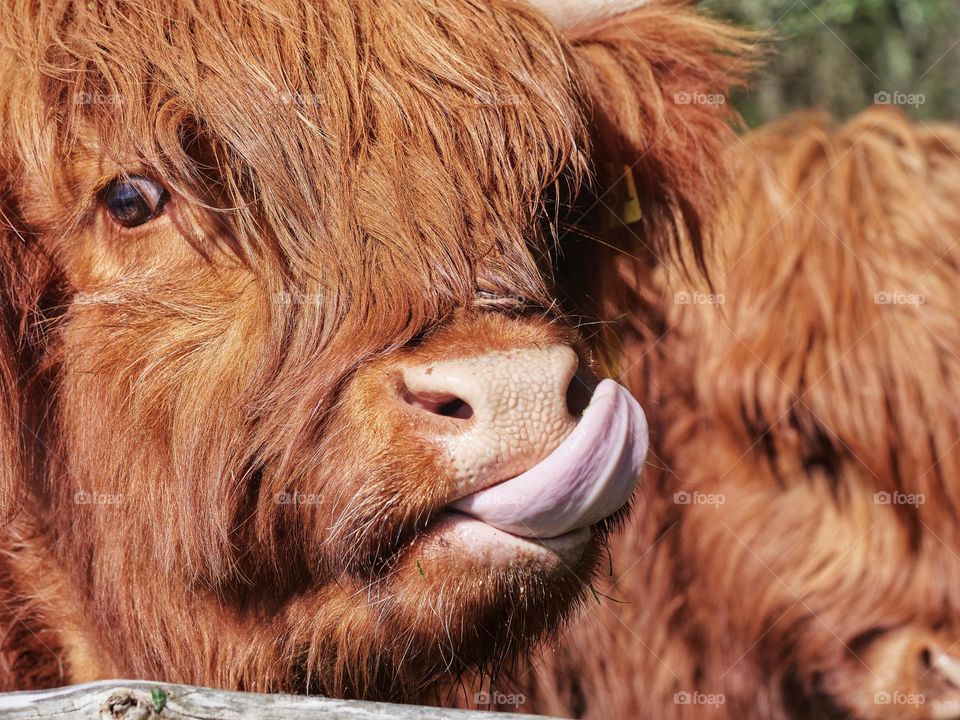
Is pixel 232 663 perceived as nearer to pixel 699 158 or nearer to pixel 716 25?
pixel 699 158

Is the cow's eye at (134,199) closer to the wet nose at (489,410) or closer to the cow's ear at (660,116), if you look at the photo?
the wet nose at (489,410)

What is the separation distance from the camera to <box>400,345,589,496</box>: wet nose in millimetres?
1536

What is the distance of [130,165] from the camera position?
5.69 ft

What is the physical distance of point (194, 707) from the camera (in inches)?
59.8

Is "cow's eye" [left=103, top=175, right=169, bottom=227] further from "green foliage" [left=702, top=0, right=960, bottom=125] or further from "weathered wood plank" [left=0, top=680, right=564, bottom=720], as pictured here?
"green foliage" [left=702, top=0, right=960, bottom=125]

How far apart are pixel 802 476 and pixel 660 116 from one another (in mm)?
1215

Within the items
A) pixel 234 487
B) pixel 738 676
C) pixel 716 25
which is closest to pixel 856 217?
pixel 716 25

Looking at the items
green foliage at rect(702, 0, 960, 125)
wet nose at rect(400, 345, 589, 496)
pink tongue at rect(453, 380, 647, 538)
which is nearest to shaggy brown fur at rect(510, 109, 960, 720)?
pink tongue at rect(453, 380, 647, 538)

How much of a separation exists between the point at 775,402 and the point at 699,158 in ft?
2.79

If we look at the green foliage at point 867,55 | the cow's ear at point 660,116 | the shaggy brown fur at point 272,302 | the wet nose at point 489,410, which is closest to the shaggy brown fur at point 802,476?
the cow's ear at point 660,116

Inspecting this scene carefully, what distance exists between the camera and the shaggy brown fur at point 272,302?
1661 mm

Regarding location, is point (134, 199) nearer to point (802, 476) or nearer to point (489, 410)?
point (489, 410)

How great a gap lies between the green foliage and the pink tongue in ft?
13.0

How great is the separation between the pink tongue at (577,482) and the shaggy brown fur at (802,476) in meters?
1.29
